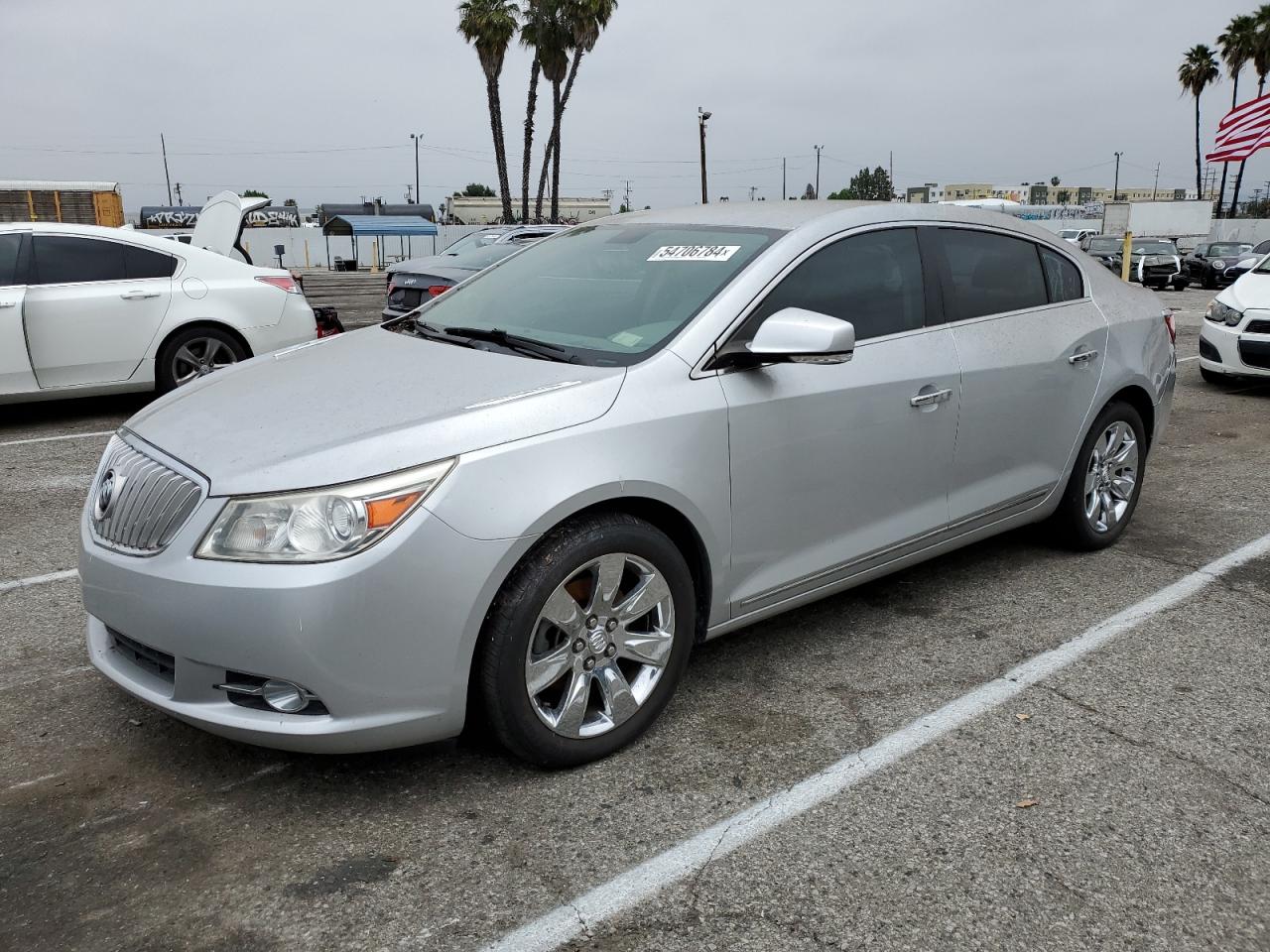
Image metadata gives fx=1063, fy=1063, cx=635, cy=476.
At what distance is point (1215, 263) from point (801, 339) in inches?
1168

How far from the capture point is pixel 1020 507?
4367 mm

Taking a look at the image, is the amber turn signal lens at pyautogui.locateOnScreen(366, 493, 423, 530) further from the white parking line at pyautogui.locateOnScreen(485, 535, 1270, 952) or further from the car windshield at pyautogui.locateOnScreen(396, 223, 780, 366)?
the white parking line at pyautogui.locateOnScreen(485, 535, 1270, 952)

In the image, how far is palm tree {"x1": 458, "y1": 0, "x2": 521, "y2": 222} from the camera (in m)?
36.7

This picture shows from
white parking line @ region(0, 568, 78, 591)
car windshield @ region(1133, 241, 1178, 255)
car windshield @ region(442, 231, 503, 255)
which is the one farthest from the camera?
car windshield @ region(1133, 241, 1178, 255)

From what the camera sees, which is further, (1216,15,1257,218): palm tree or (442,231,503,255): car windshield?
(1216,15,1257,218): palm tree

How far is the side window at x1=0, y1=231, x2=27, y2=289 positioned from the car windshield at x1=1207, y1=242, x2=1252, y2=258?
96.9ft

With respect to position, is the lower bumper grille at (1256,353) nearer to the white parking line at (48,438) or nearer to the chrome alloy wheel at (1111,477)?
the chrome alloy wheel at (1111,477)

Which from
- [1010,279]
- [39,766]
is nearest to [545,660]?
[39,766]

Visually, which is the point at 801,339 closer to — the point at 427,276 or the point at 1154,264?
the point at 427,276

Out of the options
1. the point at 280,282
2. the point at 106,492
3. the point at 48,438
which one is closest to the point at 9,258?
the point at 48,438

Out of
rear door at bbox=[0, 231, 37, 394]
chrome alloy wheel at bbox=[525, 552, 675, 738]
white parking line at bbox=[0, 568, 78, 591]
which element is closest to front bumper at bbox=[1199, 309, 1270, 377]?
chrome alloy wheel at bbox=[525, 552, 675, 738]

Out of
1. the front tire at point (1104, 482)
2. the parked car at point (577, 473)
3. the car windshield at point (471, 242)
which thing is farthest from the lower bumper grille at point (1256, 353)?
the car windshield at point (471, 242)

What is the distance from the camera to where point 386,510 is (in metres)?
2.57

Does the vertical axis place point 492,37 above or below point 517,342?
above
